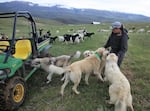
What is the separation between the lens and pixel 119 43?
10062 mm

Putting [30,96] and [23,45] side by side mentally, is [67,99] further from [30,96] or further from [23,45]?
[23,45]

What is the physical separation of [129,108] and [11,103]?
3216 millimetres

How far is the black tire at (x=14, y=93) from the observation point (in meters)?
7.63

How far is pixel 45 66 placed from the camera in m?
10.1

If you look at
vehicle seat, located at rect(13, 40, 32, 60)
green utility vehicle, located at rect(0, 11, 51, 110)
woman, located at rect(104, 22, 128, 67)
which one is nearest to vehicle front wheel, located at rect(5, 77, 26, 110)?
green utility vehicle, located at rect(0, 11, 51, 110)

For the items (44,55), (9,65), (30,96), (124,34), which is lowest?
(30,96)

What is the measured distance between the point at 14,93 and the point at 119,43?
13.5 ft

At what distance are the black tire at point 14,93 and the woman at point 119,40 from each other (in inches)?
141

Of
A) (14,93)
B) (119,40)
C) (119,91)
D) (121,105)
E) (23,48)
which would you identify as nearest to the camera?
(121,105)

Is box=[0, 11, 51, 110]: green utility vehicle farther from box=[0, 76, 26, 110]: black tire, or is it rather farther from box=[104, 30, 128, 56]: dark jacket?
box=[104, 30, 128, 56]: dark jacket

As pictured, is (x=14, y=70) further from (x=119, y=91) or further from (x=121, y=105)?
(x=121, y=105)

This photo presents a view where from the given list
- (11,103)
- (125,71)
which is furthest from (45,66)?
(125,71)

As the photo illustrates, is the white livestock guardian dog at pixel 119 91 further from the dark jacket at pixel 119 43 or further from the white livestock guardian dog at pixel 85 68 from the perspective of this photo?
the dark jacket at pixel 119 43

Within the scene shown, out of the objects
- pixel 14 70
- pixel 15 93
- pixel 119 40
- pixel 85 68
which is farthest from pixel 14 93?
pixel 119 40
